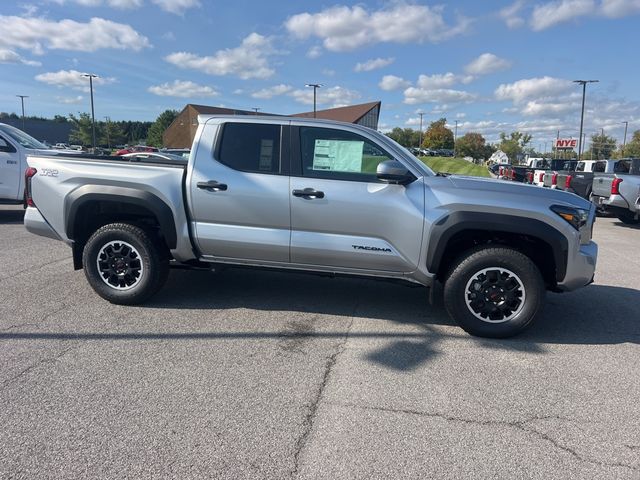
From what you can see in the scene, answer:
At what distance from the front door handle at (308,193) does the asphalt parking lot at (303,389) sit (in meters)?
1.22

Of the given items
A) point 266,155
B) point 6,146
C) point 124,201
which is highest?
point 6,146

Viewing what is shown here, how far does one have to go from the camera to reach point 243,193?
14.8 feet

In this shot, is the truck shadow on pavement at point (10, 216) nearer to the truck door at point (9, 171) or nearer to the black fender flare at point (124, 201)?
the truck door at point (9, 171)

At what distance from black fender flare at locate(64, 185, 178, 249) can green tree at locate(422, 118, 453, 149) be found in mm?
97502

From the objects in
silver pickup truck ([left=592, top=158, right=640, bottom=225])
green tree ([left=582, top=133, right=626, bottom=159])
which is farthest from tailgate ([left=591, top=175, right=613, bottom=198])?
green tree ([left=582, top=133, right=626, bottom=159])

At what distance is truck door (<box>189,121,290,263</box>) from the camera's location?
449 centimetres

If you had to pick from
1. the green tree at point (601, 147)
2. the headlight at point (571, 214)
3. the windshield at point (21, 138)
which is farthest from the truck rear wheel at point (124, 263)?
the green tree at point (601, 147)

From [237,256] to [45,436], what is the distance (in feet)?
7.71

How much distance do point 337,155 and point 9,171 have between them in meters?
8.75

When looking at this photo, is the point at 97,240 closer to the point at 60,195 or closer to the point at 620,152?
the point at 60,195

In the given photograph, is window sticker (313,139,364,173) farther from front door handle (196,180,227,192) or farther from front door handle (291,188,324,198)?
front door handle (196,180,227,192)

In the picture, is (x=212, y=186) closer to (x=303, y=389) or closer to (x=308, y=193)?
(x=308, y=193)

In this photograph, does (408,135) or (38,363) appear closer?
(38,363)

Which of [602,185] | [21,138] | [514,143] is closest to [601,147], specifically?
[514,143]
